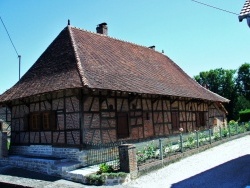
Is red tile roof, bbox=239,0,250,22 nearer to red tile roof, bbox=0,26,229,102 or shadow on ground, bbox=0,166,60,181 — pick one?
red tile roof, bbox=0,26,229,102

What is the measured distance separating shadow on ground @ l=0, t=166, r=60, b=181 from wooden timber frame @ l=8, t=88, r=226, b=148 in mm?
1625

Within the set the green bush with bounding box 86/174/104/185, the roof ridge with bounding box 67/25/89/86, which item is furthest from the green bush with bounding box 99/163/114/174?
the roof ridge with bounding box 67/25/89/86

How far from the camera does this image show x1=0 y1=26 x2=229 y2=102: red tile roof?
13.1 meters

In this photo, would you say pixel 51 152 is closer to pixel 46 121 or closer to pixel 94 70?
pixel 46 121

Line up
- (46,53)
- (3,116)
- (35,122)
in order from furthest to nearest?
1. (3,116)
2. (46,53)
3. (35,122)

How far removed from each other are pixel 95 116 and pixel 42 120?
3.22 meters

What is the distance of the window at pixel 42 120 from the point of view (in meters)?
13.7

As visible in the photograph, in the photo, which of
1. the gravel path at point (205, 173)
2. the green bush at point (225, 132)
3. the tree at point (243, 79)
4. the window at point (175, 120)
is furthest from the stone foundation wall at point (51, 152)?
the tree at point (243, 79)

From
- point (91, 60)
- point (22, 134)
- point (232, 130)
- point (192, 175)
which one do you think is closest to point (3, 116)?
point (22, 134)

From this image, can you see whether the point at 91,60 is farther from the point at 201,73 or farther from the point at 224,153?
the point at 201,73

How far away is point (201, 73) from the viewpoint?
5838cm

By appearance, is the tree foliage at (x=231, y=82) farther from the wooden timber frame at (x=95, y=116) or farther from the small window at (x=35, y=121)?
the small window at (x=35, y=121)

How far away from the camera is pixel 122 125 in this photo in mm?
14211

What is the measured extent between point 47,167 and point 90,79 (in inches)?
159
